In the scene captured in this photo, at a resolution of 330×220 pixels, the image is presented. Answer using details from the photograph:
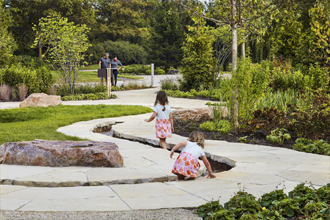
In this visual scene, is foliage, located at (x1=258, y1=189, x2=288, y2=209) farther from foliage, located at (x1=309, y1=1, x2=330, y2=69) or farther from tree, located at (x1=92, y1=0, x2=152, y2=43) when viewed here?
tree, located at (x1=92, y1=0, x2=152, y2=43)

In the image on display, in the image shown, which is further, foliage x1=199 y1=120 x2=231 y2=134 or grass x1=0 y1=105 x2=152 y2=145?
foliage x1=199 y1=120 x2=231 y2=134

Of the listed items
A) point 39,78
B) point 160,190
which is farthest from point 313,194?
point 39,78

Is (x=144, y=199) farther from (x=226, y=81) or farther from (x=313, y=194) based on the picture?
(x=226, y=81)

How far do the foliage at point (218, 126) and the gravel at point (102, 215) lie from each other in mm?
4632

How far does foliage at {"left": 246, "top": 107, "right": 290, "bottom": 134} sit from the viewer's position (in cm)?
758

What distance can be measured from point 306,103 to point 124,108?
20.5 feet

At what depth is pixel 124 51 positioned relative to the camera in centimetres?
4353

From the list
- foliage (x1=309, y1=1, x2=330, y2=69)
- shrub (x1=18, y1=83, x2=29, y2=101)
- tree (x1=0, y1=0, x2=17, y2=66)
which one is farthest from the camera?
tree (x1=0, y1=0, x2=17, y2=66)

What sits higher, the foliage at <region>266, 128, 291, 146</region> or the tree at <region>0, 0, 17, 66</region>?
the tree at <region>0, 0, 17, 66</region>

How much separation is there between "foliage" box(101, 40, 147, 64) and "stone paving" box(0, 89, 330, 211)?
1469 inches

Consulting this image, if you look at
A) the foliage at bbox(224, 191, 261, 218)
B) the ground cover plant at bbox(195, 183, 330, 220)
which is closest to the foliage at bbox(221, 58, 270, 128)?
the ground cover plant at bbox(195, 183, 330, 220)

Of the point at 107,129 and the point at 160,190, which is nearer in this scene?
the point at 160,190

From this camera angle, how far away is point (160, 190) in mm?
4379

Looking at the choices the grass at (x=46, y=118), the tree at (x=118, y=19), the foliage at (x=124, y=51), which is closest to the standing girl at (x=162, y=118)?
the grass at (x=46, y=118)
